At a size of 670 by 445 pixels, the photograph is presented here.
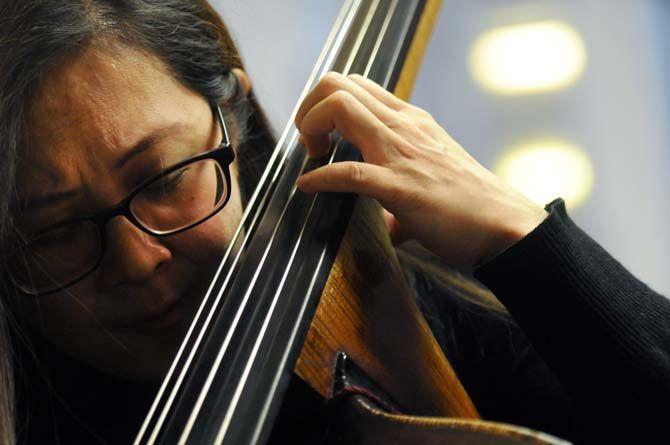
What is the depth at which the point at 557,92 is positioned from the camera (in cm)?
148

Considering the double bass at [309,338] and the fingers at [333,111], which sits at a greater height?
the fingers at [333,111]

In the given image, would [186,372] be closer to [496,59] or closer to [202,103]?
[202,103]

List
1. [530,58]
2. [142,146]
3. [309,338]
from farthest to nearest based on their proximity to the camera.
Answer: [530,58]
[142,146]
[309,338]

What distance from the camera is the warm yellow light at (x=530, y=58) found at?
1.50m

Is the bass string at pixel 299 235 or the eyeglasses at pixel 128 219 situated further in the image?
the eyeglasses at pixel 128 219

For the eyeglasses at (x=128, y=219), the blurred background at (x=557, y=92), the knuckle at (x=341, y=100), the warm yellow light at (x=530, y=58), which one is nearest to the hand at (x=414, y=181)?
the knuckle at (x=341, y=100)

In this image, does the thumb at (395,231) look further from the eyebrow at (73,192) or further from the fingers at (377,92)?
the eyebrow at (73,192)

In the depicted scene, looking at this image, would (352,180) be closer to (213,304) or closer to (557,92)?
(213,304)

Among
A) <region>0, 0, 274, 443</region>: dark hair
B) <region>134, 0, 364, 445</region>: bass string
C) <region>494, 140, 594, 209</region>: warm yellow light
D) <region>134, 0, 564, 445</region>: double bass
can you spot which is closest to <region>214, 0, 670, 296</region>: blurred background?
<region>494, 140, 594, 209</region>: warm yellow light

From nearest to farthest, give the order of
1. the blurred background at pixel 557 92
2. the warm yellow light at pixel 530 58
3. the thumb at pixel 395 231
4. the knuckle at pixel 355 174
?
1. the knuckle at pixel 355 174
2. the thumb at pixel 395 231
3. the blurred background at pixel 557 92
4. the warm yellow light at pixel 530 58

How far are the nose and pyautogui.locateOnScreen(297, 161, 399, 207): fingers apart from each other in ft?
0.47

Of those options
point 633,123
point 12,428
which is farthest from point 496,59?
point 12,428

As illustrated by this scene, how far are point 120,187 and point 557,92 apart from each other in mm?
1108

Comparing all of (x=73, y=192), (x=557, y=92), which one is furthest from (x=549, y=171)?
(x=73, y=192)
